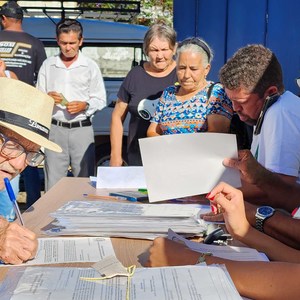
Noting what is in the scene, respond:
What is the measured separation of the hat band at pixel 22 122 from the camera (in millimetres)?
1803

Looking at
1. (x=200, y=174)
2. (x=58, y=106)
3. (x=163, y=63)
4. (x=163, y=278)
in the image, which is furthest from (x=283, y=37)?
(x=163, y=278)

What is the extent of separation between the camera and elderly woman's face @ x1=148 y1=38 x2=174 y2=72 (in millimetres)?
3912

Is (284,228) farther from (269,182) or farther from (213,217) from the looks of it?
(269,182)

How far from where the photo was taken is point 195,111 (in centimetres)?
324

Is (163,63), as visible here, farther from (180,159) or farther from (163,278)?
(163,278)

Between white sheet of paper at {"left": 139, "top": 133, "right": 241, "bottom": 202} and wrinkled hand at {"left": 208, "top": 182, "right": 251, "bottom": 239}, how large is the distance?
0.33 metres

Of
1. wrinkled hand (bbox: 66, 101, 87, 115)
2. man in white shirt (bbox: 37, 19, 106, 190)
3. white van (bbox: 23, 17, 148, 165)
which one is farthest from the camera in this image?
white van (bbox: 23, 17, 148, 165)

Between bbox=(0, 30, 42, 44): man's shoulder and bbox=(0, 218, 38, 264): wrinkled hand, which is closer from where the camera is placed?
bbox=(0, 218, 38, 264): wrinkled hand

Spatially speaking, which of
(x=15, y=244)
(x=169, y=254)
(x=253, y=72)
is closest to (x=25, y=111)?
(x=15, y=244)

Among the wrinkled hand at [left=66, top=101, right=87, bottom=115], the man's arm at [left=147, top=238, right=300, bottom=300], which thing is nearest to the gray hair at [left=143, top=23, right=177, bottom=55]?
the wrinkled hand at [left=66, top=101, right=87, bottom=115]

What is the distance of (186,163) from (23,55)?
10.9ft

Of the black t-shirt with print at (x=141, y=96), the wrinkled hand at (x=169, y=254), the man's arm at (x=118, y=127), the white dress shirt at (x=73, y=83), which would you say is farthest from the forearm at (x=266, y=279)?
Answer: the white dress shirt at (x=73, y=83)

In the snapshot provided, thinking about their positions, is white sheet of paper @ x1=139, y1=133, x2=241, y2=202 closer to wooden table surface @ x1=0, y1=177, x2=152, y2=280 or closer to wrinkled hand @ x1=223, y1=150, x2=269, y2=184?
wrinkled hand @ x1=223, y1=150, x2=269, y2=184

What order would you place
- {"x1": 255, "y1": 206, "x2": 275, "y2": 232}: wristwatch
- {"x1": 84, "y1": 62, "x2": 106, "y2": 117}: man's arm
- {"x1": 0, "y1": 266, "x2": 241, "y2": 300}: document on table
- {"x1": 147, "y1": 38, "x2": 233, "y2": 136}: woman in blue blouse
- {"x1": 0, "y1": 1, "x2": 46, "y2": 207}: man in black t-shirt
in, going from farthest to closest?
{"x1": 0, "y1": 1, "x2": 46, "y2": 207}: man in black t-shirt < {"x1": 84, "y1": 62, "x2": 106, "y2": 117}: man's arm < {"x1": 147, "y1": 38, "x2": 233, "y2": 136}: woman in blue blouse < {"x1": 255, "y1": 206, "x2": 275, "y2": 232}: wristwatch < {"x1": 0, "y1": 266, "x2": 241, "y2": 300}: document on table
